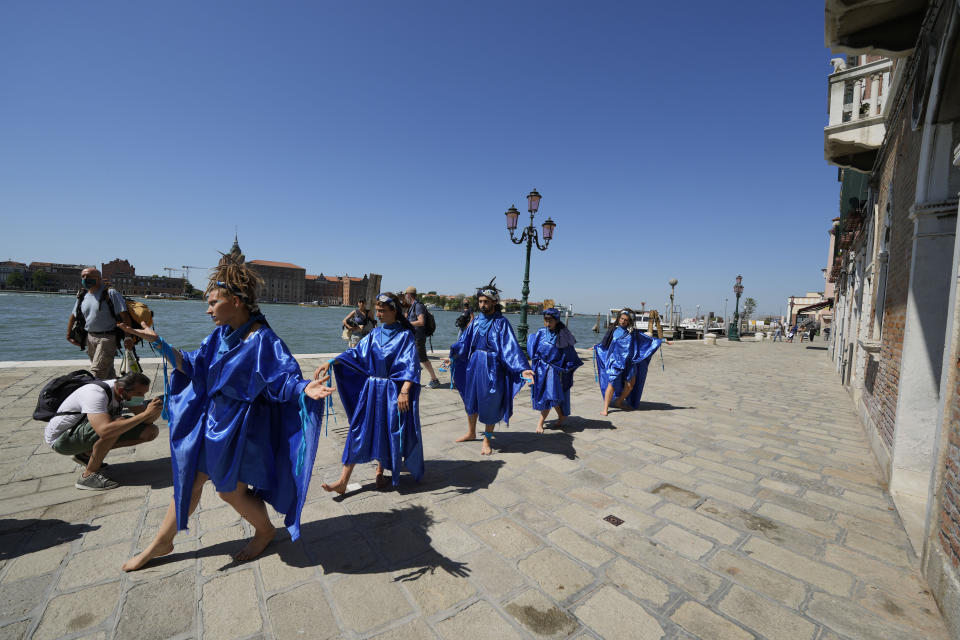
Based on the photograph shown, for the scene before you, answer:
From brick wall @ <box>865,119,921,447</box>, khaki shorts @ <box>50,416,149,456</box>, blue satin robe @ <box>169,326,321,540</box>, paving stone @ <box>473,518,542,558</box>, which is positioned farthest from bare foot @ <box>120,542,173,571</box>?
brick wall @ <box>865,119,921,447</box>

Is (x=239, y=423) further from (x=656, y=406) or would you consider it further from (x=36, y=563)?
(x=656, y=406)

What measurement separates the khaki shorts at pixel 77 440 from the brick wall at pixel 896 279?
7.09 meters

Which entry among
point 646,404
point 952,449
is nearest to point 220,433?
point 952,449

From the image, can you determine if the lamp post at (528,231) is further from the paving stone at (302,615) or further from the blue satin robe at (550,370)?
the paving stone at (302,615)

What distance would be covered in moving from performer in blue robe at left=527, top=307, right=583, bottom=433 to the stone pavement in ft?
2.85

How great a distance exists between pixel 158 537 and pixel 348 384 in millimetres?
1548

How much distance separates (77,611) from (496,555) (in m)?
2.15

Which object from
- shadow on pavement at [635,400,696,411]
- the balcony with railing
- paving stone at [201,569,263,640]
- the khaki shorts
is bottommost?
shadow on pavement at [635,400,696,411]

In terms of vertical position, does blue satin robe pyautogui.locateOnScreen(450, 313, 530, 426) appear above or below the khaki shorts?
above

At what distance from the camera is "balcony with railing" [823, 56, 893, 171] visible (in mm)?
7039

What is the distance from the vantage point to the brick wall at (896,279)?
419 centimetres

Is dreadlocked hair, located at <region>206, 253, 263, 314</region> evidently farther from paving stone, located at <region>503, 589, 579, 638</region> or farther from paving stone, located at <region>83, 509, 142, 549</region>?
paving stone, located at <region>503, 589, 579, 638</region>

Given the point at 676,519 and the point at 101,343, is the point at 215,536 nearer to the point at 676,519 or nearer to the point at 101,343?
the point at 676,519

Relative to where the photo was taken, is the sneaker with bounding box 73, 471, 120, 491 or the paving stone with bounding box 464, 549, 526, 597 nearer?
the paving stone with bounding box 464, 549, 526, 597
